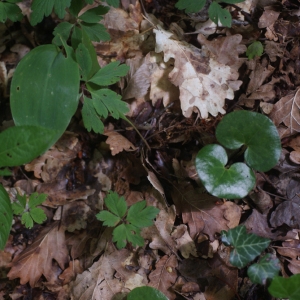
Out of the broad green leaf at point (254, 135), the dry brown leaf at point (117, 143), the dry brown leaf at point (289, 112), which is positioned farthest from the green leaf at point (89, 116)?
the dry brown leaf at point (289, 112)

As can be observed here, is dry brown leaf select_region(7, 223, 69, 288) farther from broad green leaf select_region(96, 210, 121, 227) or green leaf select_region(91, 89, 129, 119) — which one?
green leaf select_region(91, 89, 129, 119)

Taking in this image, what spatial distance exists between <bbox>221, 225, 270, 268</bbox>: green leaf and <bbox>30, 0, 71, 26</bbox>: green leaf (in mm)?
1190

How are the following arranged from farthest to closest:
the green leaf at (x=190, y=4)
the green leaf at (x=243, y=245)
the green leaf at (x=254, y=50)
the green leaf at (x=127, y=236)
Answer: the green leaf at (x=254, y=50)
the green leaf at (x=190, y=4)
the green leaf at (x=127, y=236)
the green leaf at (x=243, y=245)

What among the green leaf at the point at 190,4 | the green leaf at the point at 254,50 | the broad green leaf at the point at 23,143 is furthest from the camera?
the green leaf at the point at 254,50

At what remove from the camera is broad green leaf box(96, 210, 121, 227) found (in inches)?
58.6

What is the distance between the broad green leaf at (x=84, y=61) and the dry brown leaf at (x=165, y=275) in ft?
2.98

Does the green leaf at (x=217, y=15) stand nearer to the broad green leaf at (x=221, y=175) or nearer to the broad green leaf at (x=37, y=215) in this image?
the broad green leaf at (x=221, y=175)

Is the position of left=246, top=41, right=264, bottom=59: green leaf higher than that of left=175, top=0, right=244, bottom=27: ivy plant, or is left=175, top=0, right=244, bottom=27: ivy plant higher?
left=175, top=0, right=244, bottom=27: ivy plant

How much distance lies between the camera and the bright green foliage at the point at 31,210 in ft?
5.24

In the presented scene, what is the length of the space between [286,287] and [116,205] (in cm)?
75

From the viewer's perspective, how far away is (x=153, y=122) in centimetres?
174

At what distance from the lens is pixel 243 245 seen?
132 centimetres

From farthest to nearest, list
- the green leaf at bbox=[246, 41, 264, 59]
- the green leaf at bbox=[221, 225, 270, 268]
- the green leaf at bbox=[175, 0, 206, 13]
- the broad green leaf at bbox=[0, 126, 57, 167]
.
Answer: the green leaf at bbox=[246, 41, 264, 59], the green leaf at bbox=[175, 0, 206, 13], the green leaf at bbox=[221, 225, 270, 268], the broad green leaf at bbox=[0, 126, 57, 167]

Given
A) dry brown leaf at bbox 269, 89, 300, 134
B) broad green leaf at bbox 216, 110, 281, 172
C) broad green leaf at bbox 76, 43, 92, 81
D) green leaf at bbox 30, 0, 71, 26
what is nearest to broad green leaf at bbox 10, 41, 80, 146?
broad green leaf at bbox 76, 43, 92, 81
